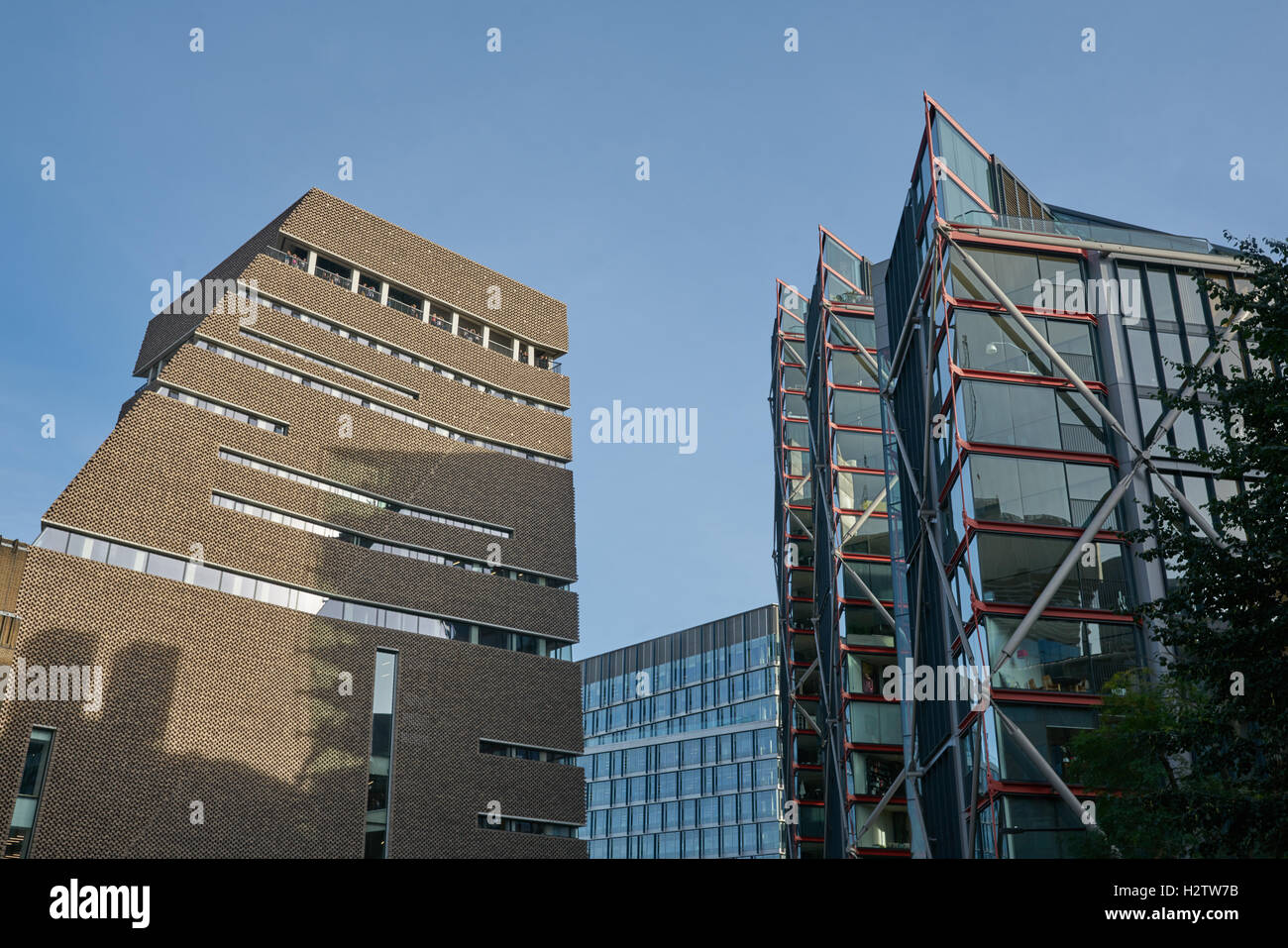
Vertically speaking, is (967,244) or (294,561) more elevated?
(967,244)

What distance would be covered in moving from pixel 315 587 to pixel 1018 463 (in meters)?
37.1

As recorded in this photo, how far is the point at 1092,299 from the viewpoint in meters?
38.3

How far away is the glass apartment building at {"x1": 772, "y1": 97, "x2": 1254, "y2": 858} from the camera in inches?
1260

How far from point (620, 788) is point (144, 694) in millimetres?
72189

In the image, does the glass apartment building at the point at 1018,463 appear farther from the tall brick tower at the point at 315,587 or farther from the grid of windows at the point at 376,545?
the grid of windows at the point at 376,545

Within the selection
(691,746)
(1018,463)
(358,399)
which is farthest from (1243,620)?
(691,746)

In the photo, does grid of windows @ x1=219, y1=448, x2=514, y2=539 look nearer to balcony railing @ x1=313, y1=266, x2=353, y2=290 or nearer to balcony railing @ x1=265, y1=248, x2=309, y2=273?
balcony railing @ x1=265, y1=248, x2=309, y2=273

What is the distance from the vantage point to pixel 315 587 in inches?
2297

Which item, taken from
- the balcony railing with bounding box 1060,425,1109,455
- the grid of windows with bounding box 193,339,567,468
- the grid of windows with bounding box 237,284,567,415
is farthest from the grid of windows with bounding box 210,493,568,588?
the balcony railing with bounding box 1060,425,1109,455

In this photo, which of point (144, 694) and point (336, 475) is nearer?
point (144, 694)

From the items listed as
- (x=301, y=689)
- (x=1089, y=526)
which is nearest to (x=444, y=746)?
(x=301, y=689)
